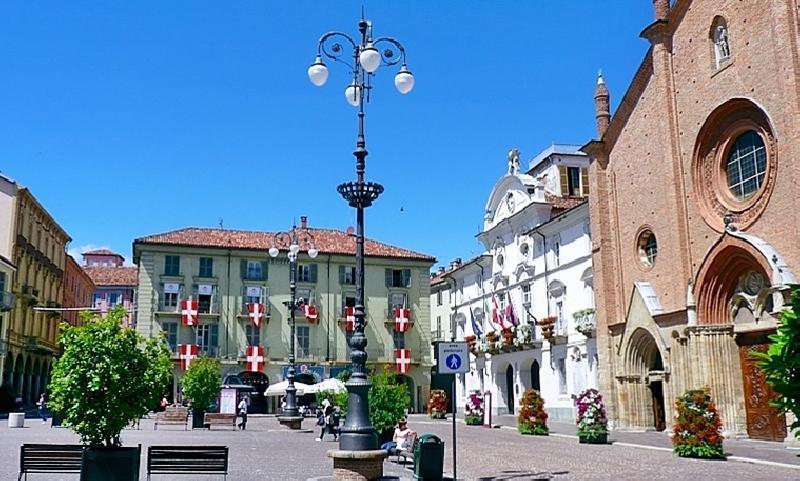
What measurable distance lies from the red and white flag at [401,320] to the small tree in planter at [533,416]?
26231 mm

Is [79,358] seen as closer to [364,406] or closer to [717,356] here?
[364,406]

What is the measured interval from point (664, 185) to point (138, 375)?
19.2 metres

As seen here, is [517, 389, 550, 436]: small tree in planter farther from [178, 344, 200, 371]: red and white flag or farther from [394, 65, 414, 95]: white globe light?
[178, 344, 200, 371]: red and white flag

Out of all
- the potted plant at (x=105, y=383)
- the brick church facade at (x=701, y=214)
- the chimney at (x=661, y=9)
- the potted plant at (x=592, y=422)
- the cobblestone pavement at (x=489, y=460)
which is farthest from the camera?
the chimney at (x=661, y=9)

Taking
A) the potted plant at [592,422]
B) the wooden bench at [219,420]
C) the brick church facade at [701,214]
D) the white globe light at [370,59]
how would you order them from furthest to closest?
the wooden bench at [219,420], the potted plant at [592,422], the brick church facade at [701,214], the white globe light at [370,59]

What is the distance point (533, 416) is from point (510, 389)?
15.6 m

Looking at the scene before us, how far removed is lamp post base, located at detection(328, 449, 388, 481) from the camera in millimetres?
12117

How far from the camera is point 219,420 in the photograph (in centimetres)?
3275

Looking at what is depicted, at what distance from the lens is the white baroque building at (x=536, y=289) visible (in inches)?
1337

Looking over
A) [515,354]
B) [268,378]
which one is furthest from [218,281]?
[515,354]

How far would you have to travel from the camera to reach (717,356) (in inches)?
890

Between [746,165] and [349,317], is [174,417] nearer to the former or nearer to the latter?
[349,317]

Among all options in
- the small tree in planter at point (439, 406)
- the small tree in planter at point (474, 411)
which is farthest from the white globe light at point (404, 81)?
the small tree in planter at point (439, 406)

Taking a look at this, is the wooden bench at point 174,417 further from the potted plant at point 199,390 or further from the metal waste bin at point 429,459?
the metal waste bin at point 429,459
